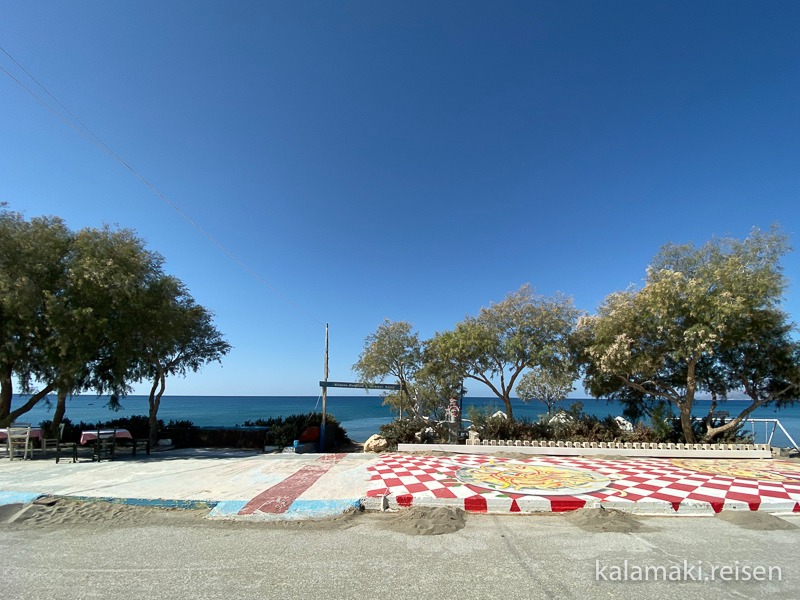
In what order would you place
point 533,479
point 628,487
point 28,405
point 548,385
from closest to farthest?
point 628,487 → point 533,479 → point 28,405 → point 548,385

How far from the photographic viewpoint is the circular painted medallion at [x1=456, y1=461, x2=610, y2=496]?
623 centimetres

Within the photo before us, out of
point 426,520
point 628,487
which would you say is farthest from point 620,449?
point 426,520

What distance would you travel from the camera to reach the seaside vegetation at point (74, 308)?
10875 mm

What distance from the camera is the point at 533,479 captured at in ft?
23.1

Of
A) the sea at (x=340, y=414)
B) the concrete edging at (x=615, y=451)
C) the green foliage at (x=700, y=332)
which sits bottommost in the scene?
the sea at (x=340, y=414)

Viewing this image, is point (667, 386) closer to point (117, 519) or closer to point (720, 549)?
point (720, 549)

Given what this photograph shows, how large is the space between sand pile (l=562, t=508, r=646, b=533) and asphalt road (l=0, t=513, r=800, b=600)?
15 cm

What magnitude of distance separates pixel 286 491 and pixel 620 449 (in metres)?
9.02

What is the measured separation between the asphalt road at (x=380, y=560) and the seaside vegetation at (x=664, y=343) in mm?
6709

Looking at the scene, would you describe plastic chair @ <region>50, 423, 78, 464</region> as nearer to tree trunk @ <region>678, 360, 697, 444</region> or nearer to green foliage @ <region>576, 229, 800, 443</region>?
green foliage @ <region>576, 229, 800, 443</region>

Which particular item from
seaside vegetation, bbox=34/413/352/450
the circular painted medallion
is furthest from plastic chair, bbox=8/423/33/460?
the circular painted medallion

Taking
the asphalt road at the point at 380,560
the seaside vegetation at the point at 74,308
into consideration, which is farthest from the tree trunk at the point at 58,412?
the asphalt road at the point at 380,560

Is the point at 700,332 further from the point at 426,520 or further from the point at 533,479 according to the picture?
the point at 426,520

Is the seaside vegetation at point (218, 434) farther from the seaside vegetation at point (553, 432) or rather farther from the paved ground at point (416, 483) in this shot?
the seaside vegetation at point (553, 432)
